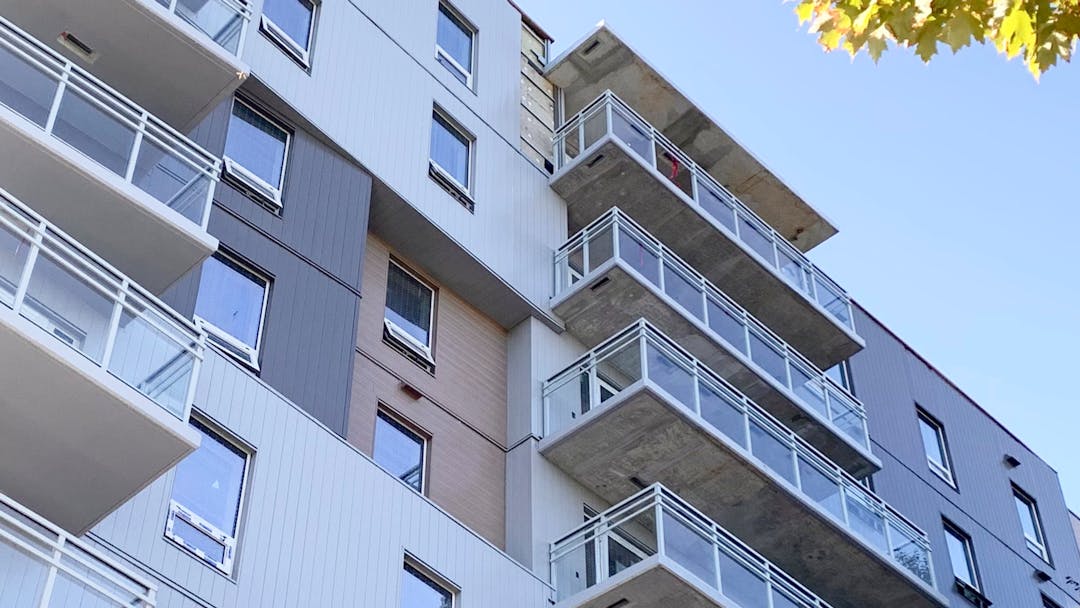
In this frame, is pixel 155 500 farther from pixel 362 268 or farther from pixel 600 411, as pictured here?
pixel 600 411

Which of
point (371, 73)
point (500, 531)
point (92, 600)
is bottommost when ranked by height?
point (92, 600)

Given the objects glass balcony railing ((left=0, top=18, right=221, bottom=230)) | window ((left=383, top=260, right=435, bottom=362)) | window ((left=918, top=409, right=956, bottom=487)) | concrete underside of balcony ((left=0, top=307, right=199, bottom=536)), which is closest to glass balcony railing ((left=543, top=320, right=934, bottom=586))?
window ((left=383, top=260, right=435, bottom=362))

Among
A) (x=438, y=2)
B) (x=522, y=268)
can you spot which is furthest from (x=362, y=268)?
(x=438, y=2)

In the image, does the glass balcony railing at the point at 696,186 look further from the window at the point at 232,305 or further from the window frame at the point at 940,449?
the window at the point at 232,305

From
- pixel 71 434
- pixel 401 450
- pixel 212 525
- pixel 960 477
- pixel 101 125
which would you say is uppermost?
pixel 960 477

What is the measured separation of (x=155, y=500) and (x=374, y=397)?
492 cm

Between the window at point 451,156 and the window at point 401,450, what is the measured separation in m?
4.26

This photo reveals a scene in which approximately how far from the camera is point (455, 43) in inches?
979

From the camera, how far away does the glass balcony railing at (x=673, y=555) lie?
18672mm

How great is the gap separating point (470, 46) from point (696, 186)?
4.72m

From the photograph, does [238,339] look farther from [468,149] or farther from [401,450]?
[468,149]

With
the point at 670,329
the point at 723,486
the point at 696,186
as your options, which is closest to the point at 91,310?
the point at 723,486

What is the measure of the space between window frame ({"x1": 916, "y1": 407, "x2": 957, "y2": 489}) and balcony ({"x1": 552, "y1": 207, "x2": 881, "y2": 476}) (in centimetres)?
429

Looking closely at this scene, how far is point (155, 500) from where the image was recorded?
14.7m
